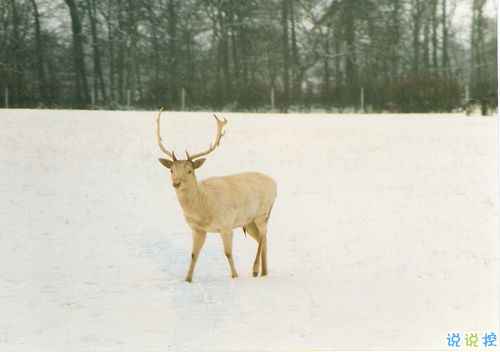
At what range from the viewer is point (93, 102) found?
9.02m

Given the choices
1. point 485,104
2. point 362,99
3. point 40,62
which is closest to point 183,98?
point 40,62

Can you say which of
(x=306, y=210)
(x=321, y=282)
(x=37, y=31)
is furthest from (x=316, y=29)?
(x=321, y=282)

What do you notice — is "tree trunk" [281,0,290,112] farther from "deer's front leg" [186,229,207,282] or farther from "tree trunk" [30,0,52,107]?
"deer's front leg" [186,229,207,282]

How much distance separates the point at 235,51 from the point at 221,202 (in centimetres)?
446

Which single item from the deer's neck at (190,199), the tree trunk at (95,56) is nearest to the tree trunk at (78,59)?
the tree trunk at (95,56)

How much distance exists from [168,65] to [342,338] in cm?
611

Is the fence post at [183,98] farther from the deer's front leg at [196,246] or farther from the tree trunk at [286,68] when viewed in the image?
the deer's front leg at [196,246]

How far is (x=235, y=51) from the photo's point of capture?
9.33 metres

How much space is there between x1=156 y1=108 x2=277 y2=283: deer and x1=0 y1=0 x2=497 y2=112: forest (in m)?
2.91

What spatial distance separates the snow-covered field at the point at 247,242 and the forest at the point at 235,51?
0.40 metres

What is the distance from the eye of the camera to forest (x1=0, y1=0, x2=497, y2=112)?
25.6ft

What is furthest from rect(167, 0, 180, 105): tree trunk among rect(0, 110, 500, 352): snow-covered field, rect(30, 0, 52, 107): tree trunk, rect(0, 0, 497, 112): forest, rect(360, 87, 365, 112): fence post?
rect(360, 87, 365, 112): fence post

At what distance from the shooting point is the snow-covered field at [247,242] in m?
4.43

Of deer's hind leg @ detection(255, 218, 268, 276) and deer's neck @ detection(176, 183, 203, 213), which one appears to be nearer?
deer's neck @ detection(176, 183, 203, 213)
